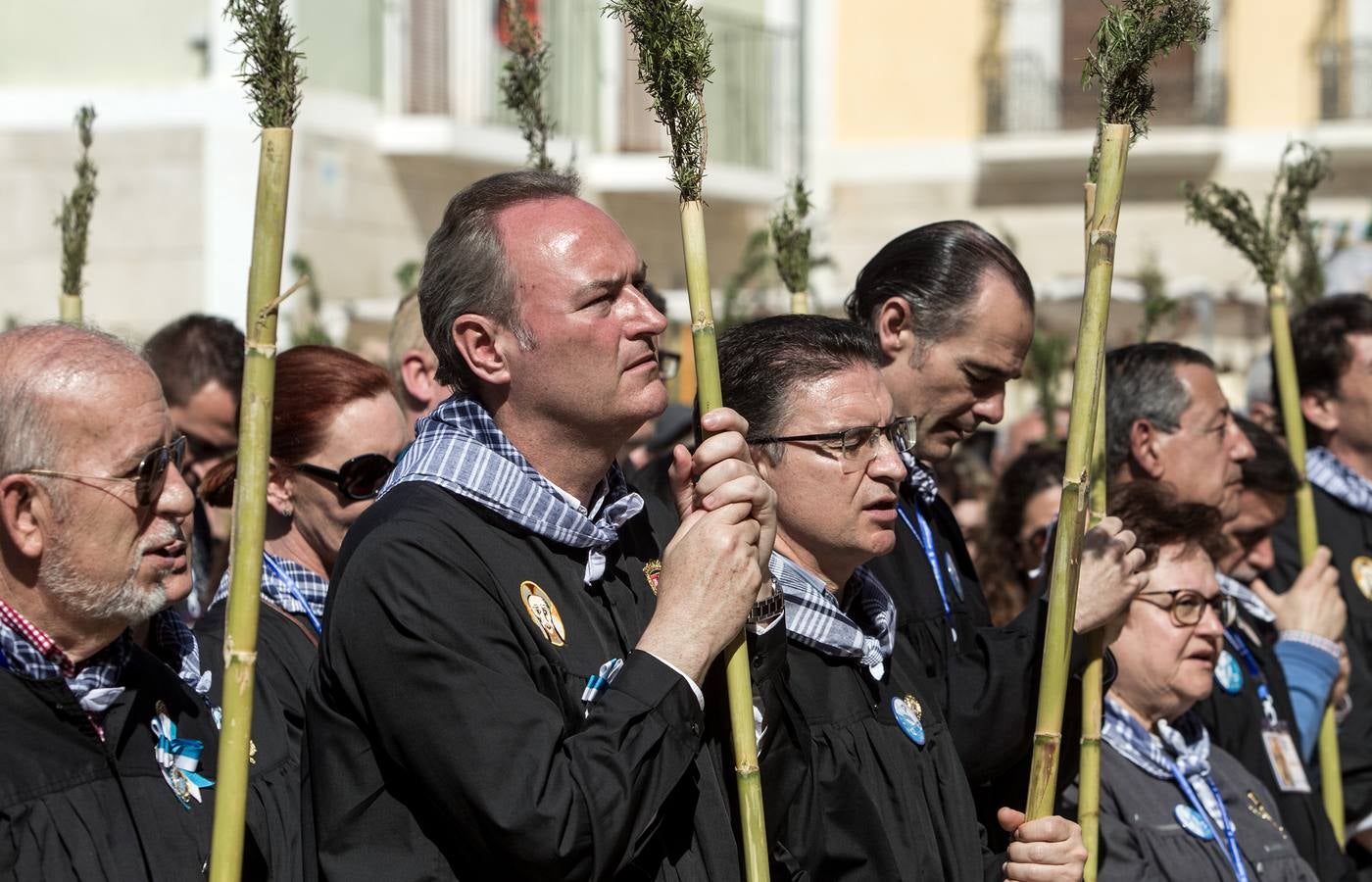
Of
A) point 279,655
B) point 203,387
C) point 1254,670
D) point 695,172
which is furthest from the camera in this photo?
point 203,387

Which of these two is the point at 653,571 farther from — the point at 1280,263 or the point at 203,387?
the point at 203,387

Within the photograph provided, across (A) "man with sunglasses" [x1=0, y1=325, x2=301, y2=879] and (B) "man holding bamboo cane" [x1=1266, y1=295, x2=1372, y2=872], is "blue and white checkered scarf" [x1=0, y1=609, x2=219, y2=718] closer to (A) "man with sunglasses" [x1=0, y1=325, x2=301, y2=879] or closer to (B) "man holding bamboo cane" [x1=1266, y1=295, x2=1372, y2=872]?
(A) "man with sunglasses" [x1=0, y1=325, x2=301, y2=879]

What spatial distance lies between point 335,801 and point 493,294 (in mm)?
807

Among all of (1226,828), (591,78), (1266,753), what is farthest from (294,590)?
(591,78)

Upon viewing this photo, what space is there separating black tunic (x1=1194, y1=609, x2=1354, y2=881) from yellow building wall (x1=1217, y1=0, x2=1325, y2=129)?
13.4 meters

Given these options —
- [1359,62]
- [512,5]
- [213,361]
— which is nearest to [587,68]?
[1359,62]

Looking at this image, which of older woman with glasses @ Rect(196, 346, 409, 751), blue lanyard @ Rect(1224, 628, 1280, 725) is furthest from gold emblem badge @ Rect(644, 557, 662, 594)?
blue lanyard @ Rect(1224, 628, 1280, 725)

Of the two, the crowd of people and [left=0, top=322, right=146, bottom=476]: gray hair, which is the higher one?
[left=0, top=322, right=146, bottom=476]: gray hair

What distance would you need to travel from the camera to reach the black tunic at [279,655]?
3527mm

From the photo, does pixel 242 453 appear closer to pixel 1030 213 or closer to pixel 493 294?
pixel 493 294

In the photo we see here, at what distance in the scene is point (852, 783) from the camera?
10.3 feet

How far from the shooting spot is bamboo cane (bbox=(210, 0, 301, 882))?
251cm

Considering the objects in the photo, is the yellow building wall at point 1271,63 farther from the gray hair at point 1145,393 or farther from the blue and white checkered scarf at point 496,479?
the blue and white checkered scarf at point 496,479

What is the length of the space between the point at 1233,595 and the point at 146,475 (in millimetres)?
3000
